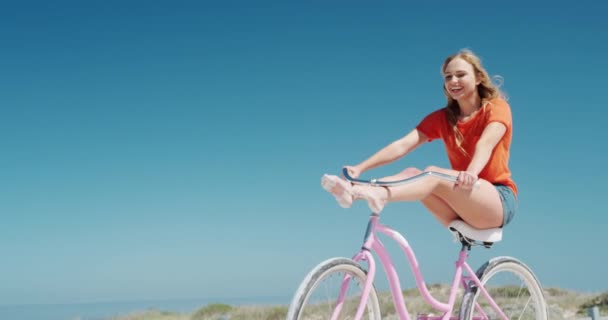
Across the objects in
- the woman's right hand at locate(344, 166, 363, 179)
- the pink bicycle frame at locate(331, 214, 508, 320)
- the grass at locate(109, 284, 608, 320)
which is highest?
the woman's right hand at locate(344, 166, 363, 179)

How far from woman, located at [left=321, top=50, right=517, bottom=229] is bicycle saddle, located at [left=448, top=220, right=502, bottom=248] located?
0.11ft

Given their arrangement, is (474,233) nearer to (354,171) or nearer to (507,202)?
(507,202)

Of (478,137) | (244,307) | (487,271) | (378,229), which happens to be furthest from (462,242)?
(244,307)

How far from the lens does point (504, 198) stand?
3734 mm

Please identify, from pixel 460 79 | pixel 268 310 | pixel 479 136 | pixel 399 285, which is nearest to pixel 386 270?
pixel 399 285

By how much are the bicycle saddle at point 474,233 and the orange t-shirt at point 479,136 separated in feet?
0.97

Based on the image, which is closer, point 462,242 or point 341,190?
point 341,190

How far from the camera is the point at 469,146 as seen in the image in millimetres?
3844

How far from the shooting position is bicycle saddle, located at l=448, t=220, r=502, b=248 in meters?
3.72

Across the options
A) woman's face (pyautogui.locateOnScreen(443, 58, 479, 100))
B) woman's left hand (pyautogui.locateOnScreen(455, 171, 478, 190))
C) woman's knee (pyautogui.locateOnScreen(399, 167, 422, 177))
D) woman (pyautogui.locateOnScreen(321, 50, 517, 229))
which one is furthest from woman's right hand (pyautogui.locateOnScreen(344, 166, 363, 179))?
woman's face (pyautogui.locateOnScreen(443, 58, 479, 100))

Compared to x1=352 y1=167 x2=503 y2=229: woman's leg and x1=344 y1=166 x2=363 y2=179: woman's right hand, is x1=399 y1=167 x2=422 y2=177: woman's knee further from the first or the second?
x1=344 y1=166 x2=363 y2=179: woman's right hand

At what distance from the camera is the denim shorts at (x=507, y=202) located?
373 cm

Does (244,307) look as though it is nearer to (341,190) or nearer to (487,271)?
(487,271)

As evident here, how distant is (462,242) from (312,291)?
4.54 feet
